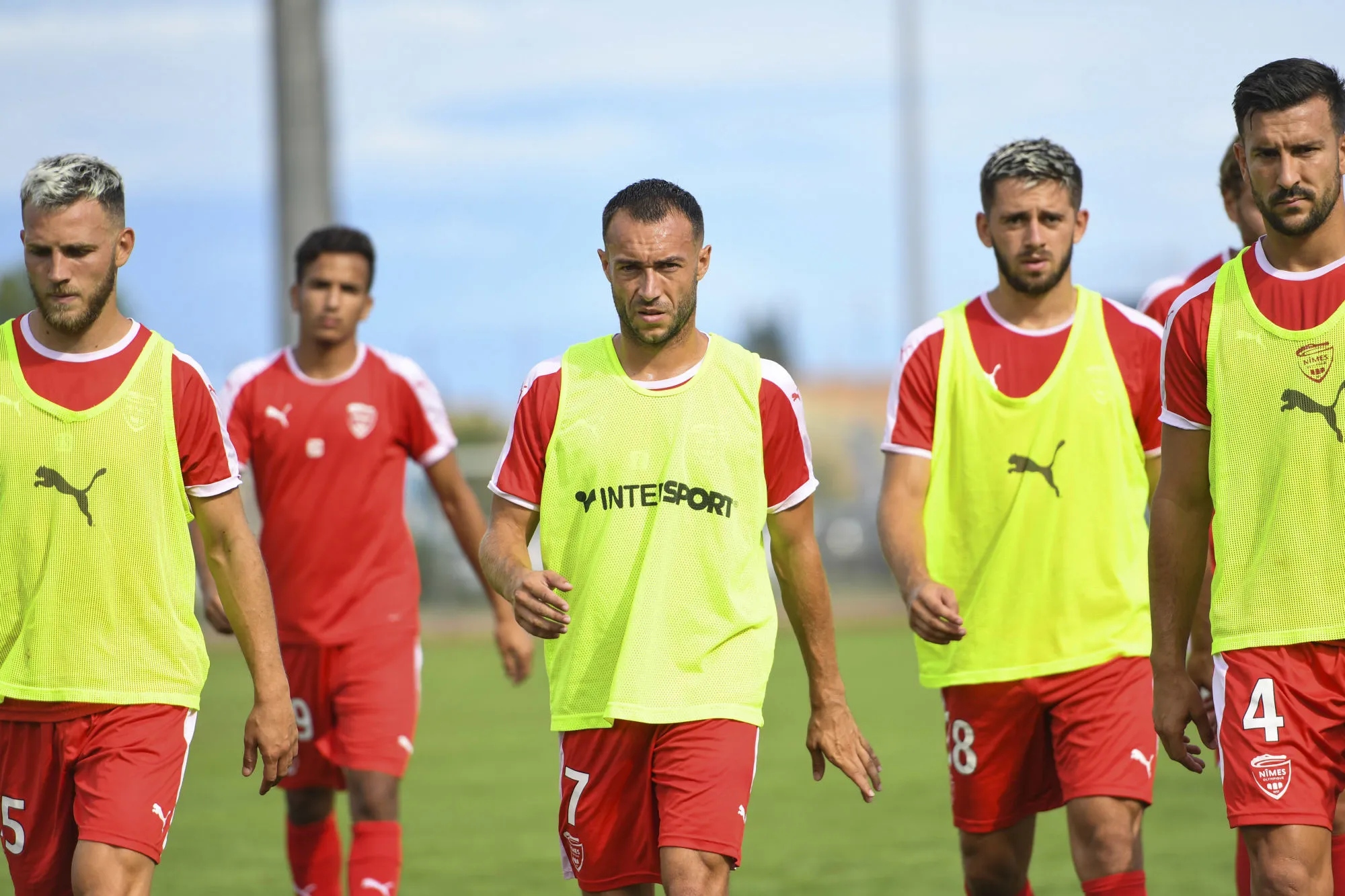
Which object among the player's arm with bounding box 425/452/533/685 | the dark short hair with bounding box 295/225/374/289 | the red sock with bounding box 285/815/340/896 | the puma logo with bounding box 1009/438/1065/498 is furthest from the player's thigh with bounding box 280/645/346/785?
the puma logo with bounding box 1009/438/1065/498

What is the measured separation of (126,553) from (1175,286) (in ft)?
13.7

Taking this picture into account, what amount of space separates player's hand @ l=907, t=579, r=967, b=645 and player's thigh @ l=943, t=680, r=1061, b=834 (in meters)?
0.75

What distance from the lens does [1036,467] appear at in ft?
20.4

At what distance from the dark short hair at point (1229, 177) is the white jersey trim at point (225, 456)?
12.8 feet

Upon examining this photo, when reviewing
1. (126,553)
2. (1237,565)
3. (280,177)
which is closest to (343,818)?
(126,553)

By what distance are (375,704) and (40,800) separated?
2.41m

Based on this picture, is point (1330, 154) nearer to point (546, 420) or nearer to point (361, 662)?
point (546, 420)

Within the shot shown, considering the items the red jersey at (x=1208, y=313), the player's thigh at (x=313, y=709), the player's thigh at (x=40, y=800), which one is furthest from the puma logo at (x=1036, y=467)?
the player's thigh at (x=40, y=800)

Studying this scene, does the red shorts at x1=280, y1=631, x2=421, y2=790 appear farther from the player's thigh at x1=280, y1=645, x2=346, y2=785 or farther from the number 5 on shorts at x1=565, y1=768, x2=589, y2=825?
the number 5 on shorts at x1=565, y1=768, x2=589, y2=825

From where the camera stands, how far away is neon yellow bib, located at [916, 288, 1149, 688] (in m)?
6.16

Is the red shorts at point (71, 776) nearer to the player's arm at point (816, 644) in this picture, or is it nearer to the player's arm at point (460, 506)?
the player's arm at point (816, 644)

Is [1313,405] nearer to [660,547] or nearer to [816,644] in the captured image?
[816,644]

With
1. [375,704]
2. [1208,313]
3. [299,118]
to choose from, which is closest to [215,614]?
[375,704]

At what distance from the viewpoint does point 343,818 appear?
35.9 feet
